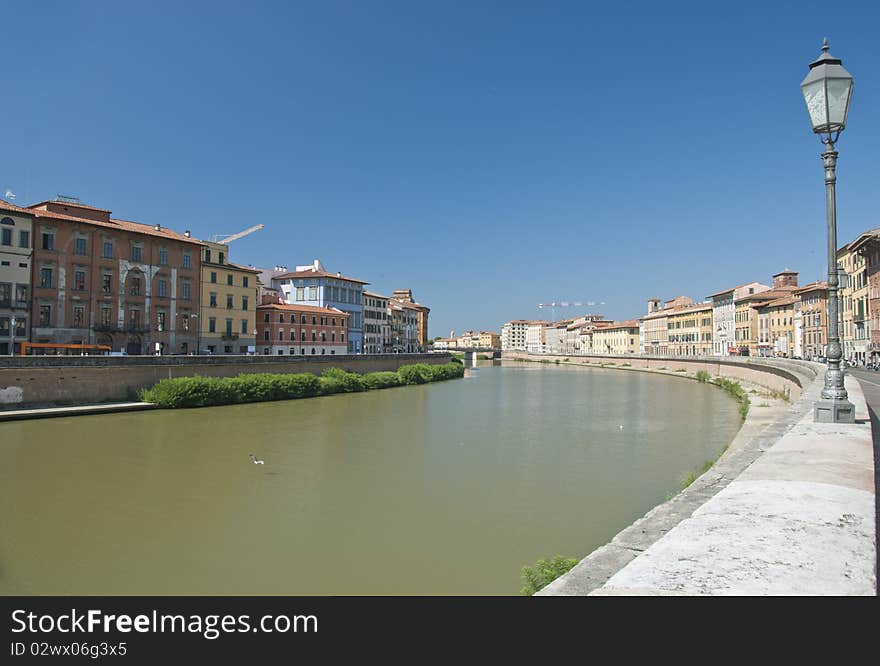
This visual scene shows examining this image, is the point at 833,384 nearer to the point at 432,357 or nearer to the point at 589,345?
the point at 432,357

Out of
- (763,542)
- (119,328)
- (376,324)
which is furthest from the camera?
(376,324)

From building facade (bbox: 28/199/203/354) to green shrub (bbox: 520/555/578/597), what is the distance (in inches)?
1357

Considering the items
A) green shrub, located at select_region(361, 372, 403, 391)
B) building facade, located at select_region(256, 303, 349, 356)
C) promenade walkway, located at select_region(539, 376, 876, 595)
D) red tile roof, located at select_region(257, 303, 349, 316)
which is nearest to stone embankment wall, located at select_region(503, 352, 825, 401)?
promenade walkway, located at select_region(539, 376, 876, 595)

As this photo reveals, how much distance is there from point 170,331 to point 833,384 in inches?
1564

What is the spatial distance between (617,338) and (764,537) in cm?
12140

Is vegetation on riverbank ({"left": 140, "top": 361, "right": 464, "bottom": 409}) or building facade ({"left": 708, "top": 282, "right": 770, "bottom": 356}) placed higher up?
building facade ({"left": 708, "top": 282, "right": 770, "bottom": 356})

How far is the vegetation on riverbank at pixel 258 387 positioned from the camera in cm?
3025

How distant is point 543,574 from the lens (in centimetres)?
680

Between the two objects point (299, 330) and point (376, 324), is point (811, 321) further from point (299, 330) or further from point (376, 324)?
point (299, 330)

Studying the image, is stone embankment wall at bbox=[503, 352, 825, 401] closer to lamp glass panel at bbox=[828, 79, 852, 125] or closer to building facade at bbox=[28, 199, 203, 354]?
lamp glass panel at bbox=[828, 79, 852, 125]

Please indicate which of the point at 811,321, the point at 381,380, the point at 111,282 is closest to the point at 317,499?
the point at 111,282

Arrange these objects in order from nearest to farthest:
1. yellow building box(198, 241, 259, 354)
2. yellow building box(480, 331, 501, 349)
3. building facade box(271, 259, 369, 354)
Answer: yellow building box(198, 241, 259, 354)
building facade box(271, 259, 369, 354)
yellow building box(480, 331, 501, 349)

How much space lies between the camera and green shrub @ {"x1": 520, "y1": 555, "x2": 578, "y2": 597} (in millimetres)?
6605
